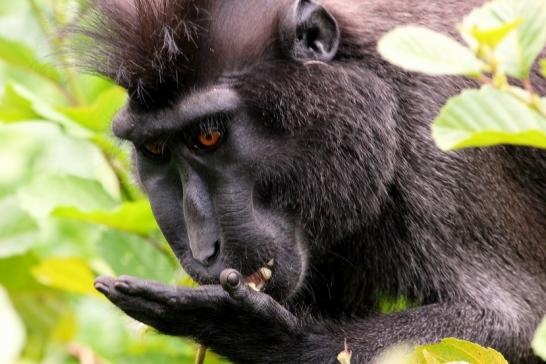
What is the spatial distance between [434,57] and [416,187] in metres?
2.44

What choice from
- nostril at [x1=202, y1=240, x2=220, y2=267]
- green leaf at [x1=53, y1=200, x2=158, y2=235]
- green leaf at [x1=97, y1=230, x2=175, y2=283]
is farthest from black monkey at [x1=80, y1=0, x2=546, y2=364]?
green leaf at [x1=97, y1=230, x2=175, y2=283]

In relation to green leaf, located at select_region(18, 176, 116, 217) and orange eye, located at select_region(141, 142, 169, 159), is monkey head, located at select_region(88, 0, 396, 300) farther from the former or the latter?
green leaf, located at select_region(18, 176, 116, 217)

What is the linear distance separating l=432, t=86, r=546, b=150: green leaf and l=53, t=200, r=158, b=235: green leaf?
2875 mm

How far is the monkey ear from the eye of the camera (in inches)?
204

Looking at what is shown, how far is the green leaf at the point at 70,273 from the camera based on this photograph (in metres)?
5.99

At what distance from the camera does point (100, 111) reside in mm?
6070

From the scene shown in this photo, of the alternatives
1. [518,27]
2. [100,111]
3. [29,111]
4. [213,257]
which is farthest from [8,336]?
[518,27]

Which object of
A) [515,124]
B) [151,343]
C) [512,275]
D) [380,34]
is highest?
[515,124]

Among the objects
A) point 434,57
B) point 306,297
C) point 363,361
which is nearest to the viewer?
point 434,57

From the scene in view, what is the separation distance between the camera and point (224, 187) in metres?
4.98

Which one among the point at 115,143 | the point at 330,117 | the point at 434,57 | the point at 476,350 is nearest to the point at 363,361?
the point at 330,117

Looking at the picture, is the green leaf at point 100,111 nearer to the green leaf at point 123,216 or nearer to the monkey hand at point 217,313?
the green leaf at point 123,216

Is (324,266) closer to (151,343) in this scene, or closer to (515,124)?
(151,343)

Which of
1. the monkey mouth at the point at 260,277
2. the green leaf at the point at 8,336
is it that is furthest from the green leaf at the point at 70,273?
the monkey mouth at the point at 260,277
